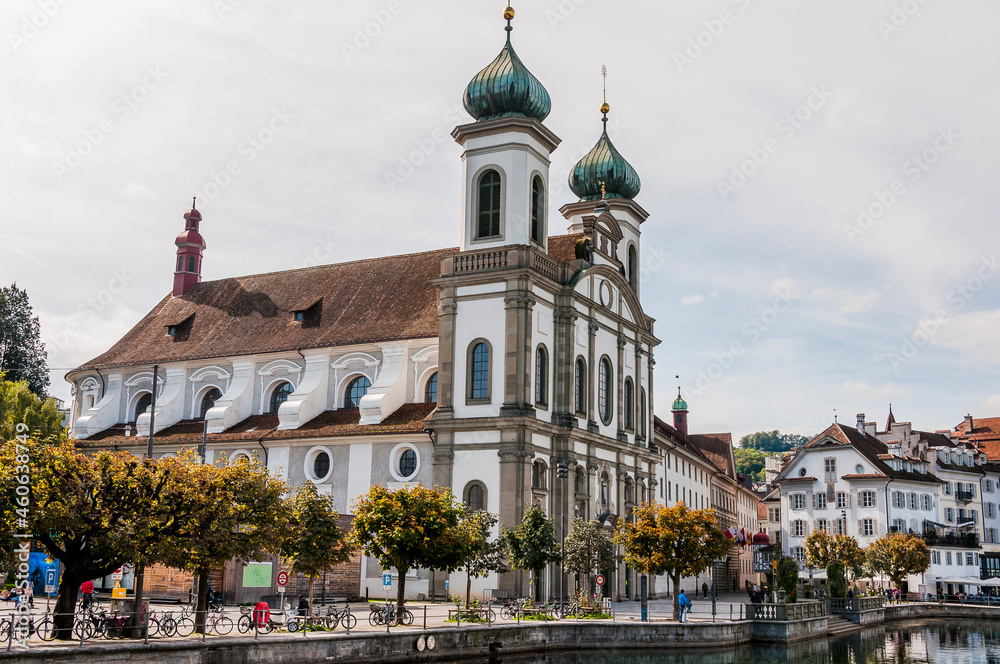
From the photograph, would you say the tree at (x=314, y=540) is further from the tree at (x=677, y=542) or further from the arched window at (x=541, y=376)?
the arched window at (x=541, y=376)

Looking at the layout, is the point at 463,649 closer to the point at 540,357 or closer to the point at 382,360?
the point at 540,357

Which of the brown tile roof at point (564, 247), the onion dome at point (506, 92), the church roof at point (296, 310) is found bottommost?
the church roof at point (296, 310)

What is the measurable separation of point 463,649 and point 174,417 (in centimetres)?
3337

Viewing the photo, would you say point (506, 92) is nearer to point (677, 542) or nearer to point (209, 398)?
point (677, 542)

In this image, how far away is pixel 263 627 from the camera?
30922 mm

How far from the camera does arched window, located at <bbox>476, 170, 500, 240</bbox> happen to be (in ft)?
169

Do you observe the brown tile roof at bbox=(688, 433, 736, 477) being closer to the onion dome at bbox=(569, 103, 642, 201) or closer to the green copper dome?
the onion dome at bbox=(569, 103, 642, 201)

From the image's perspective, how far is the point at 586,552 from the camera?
43.4 meters

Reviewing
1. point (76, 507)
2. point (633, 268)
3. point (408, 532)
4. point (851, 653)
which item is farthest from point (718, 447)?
point (76, 507)

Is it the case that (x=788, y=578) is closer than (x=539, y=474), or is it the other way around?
(x=788, y=578)

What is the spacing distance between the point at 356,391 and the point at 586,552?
17.7 meters

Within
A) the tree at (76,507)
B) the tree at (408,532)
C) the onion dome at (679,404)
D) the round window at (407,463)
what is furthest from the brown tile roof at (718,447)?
the tree at (76,507)

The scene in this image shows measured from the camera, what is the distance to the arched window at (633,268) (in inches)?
2562

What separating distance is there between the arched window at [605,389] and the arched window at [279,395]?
16.8 metres
